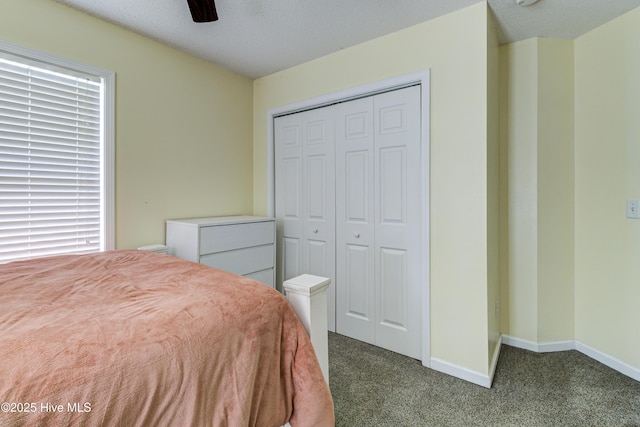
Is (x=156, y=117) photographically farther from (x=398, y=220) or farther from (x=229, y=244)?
(x=398, y=220)

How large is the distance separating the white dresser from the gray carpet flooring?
980mm

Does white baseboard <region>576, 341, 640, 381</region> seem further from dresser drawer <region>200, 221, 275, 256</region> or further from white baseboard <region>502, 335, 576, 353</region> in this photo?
dresser drawer <region>200, 221, 275, 256</region>

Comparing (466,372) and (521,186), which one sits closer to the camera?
(466,372)

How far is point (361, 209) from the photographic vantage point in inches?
95.0

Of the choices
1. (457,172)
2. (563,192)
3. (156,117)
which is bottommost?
(563,192)

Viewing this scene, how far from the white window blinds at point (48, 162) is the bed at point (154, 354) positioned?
0.65m

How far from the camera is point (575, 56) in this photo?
2.27 meters

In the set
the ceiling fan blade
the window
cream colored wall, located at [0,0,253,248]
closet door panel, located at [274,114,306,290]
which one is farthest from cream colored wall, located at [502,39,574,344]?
the window

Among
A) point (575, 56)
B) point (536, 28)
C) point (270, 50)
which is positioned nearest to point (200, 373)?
point (270, 50)

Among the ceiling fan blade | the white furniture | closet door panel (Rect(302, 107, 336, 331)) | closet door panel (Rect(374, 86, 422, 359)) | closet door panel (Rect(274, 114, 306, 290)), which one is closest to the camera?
the white furniture

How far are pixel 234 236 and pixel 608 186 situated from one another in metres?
2.74

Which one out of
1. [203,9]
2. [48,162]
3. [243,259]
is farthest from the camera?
[243,259]

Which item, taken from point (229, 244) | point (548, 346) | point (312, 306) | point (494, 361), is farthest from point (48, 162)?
point (548, 346)

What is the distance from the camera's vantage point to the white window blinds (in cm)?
175
